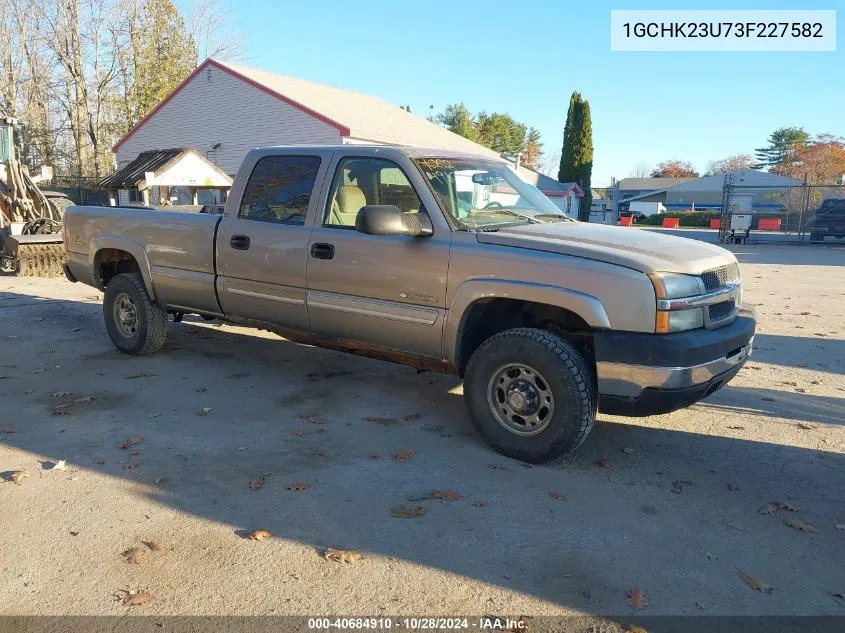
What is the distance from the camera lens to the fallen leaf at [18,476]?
398cm

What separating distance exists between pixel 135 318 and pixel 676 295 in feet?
17.2

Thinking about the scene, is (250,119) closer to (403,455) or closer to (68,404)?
(68,404)

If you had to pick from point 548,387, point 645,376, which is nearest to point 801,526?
point 645,376

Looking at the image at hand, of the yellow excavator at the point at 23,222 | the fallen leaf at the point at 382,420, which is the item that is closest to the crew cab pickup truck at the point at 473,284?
the fallen leaf at the point at 382,420

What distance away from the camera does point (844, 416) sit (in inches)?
207

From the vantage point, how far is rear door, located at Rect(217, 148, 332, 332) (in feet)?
17.4

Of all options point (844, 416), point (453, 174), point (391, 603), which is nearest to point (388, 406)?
point (453, 174)

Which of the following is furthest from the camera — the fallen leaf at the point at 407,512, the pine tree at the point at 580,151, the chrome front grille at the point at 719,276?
the pine tree at the point at 580,151

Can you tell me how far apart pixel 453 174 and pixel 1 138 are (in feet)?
39.2

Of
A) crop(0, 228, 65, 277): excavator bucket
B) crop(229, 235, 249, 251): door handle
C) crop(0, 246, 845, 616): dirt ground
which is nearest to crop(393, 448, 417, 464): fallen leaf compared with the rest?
crop(0, 246, 845, 616): dirt ground

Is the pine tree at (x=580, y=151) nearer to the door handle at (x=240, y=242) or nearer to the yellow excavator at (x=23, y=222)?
the yellow excavator at (x=23, y=222)

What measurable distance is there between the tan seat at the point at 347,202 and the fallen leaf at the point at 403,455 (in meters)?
1.82

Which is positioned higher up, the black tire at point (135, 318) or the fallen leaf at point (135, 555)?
the black tire at point (135, 318)

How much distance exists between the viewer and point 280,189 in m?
5.54
